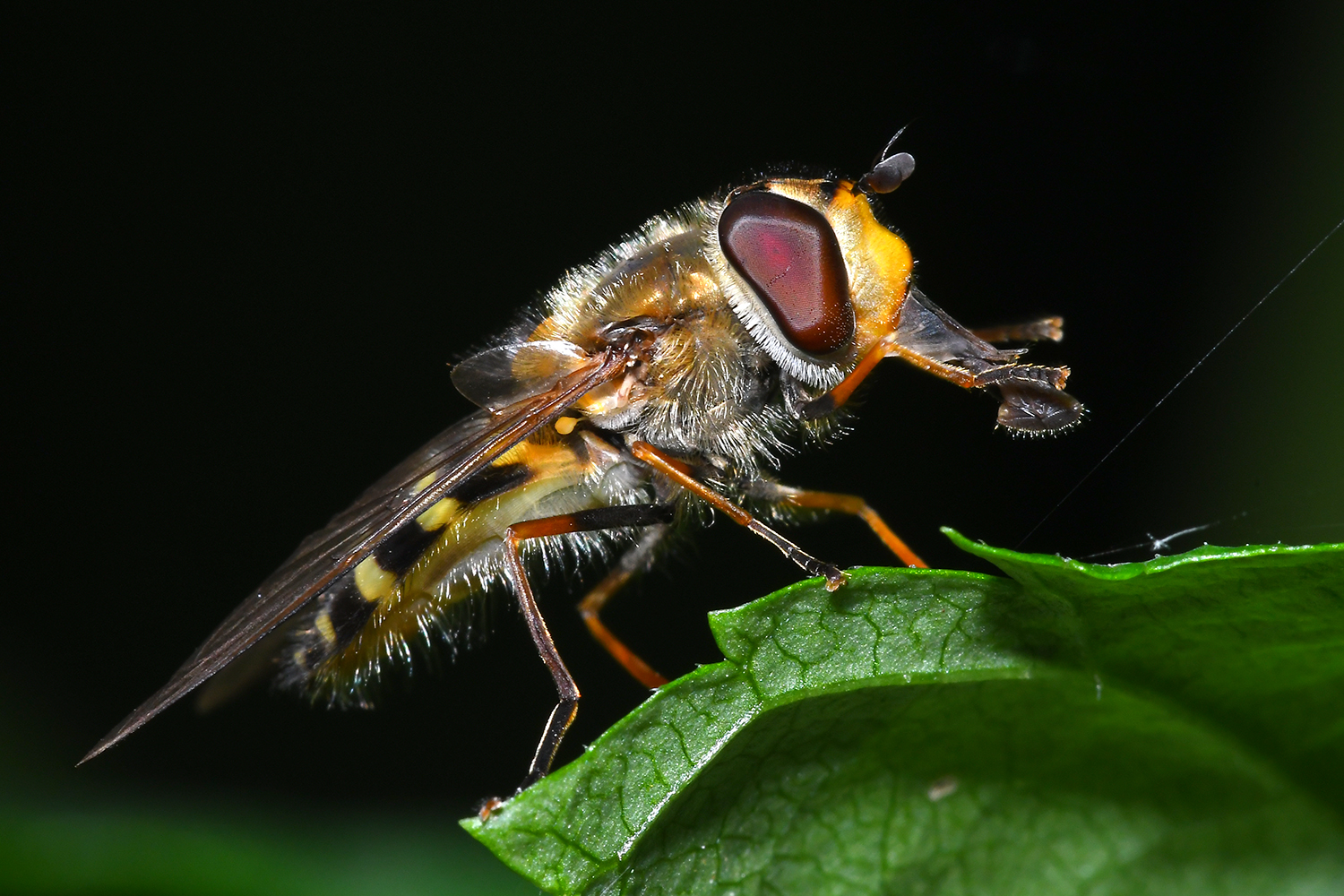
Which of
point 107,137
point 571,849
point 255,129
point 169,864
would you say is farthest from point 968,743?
point 107,137

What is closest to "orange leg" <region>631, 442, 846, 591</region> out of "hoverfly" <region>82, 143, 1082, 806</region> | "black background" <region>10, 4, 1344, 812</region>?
"hoverfly" <region>82, 143, 1082, 806</region>

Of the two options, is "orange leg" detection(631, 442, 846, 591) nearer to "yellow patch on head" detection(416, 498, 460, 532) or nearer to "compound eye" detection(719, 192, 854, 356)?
"compound eye" detection(719, 192, 854, 356)

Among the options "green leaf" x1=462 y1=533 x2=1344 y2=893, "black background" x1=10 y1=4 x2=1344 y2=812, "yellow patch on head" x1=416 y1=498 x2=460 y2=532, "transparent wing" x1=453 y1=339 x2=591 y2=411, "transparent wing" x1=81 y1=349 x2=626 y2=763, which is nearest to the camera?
"green leaf" x1=462 y1=533 x2=1344 y2=893

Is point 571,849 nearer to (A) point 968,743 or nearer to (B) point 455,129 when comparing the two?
(A) point 968,743

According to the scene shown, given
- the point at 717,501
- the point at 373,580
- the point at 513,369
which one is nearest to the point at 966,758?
the point at 717,501

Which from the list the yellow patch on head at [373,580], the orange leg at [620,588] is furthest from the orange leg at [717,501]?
the yellow patch on head at [373,580]

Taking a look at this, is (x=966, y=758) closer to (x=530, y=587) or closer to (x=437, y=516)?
(x=530, y=587)

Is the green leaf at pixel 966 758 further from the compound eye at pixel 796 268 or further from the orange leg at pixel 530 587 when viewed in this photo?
the compound eye at pixel 796 268
